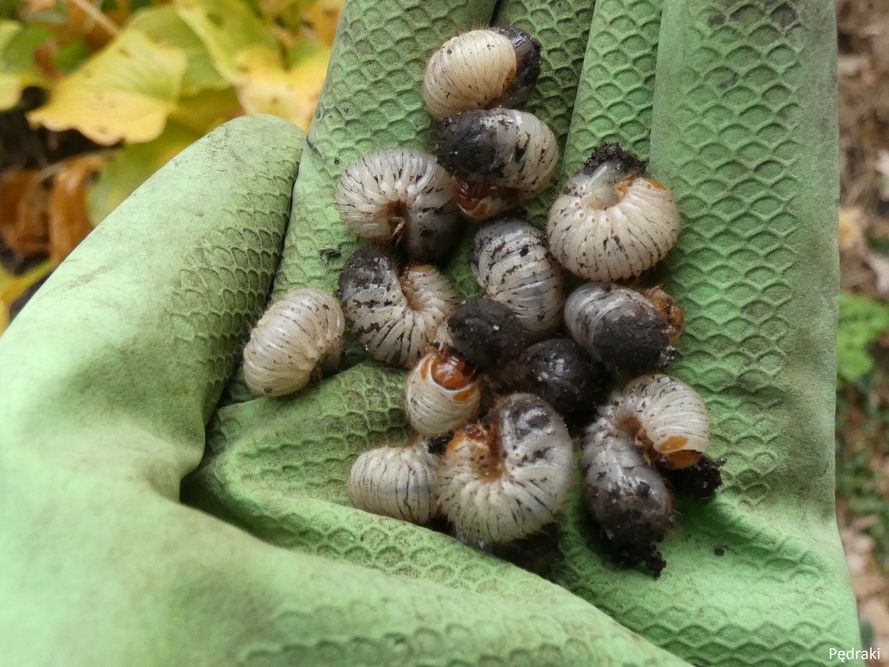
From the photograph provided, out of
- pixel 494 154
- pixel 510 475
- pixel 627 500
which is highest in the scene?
pixel 494 154

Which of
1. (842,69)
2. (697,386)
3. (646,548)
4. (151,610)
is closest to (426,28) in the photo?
(697,386)

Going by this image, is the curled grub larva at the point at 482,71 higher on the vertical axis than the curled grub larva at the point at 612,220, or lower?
higher

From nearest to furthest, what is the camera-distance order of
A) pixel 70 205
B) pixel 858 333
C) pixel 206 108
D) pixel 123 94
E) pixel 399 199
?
pixel 399 199 < pixel 123 94 < pixel 206 108 < pixel 70 205 < pixel 858 333

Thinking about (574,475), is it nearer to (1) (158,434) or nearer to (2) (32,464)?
(1) (158,434)

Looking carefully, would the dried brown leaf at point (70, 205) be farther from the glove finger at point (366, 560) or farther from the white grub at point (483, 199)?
the white grub at point (483, 199)

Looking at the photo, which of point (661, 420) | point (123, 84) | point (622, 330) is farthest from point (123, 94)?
point (661, 420)

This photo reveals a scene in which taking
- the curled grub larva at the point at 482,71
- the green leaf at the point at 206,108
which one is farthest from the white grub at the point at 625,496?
the green leaf at the point at 206,108

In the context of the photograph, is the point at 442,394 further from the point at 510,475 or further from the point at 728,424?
the point at 728,424
